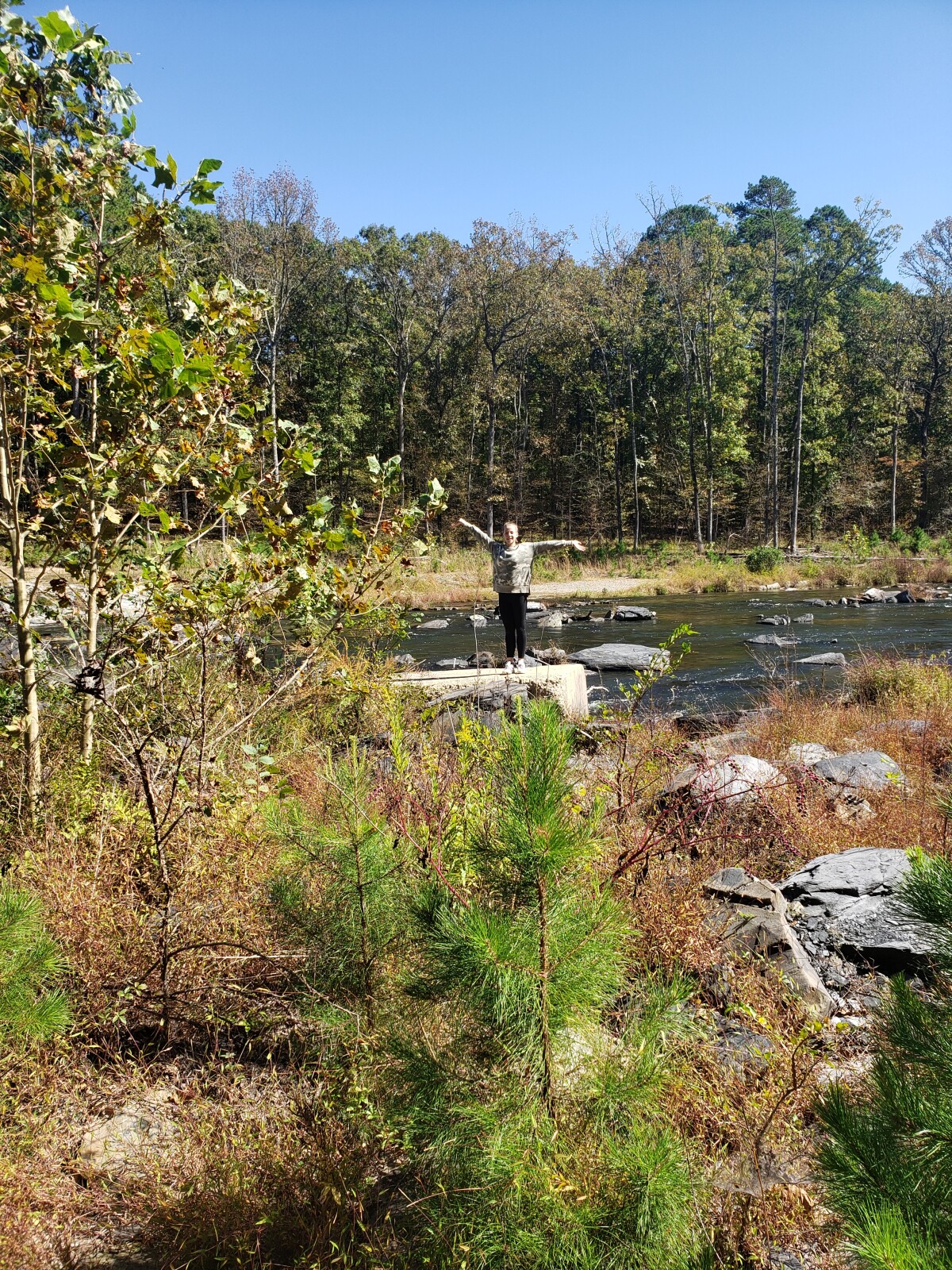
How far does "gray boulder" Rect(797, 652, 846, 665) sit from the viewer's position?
544 inches

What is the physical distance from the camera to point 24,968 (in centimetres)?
240

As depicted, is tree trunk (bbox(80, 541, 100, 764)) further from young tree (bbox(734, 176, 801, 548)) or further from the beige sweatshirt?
young tree (bbox(734, 176, 801, 548))

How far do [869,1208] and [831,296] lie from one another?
5037 centimetres

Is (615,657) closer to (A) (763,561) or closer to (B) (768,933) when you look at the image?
(B) (768,933)

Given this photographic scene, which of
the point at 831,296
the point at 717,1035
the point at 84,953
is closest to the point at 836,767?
the point at 717,1035

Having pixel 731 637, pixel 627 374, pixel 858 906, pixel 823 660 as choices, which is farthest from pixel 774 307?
pixel 858 906

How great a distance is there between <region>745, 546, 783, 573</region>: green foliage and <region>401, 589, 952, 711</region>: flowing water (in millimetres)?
3866

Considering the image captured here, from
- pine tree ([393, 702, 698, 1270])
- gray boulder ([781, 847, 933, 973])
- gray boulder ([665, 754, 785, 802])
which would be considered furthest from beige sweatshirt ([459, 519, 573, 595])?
pine tree ([393, 702, 698, 1270])

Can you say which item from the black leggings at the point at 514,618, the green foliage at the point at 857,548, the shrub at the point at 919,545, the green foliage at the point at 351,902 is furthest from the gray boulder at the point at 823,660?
the shrub at the point at 919,545

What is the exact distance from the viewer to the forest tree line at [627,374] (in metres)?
38.8

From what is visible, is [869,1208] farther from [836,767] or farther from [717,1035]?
[836,767]

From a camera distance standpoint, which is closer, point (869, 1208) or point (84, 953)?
point (869, 1208)

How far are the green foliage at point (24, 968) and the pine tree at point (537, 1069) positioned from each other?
3.63 feet

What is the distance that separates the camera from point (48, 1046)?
292 cm
